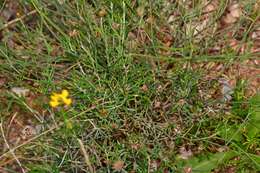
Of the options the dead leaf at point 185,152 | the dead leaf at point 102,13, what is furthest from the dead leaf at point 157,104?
the dead leaf at point 102,13

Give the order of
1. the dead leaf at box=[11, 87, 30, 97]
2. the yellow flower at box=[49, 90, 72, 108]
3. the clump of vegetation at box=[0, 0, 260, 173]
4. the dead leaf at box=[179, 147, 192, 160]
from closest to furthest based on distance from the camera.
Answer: the yellow flower at box=[49, 90, 72, 108] → the clump of vegetation at box=[0, 0, 260, 173] → the dead leaf at box=[179, 147, 192, 160] → the dead leaf at box=[11, 87, 30, 97]

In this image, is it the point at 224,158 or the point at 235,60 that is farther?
the point at 235,60

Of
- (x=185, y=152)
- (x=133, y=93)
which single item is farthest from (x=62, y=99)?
(x=185, y=152)

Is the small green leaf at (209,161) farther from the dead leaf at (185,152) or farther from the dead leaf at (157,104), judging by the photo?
the dead leaf at (157,104)

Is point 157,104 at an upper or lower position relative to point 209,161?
upper

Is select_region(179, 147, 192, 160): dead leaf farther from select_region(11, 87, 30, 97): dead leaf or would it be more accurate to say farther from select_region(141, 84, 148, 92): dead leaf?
select_region(11, 87, 30, 97): dead leaf

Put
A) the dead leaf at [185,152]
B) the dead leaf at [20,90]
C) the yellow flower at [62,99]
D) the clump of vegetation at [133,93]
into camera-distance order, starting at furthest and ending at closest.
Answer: the dead leaf at [20,90], the dead leaf at [185,152], the clump of vegetation at [133,93], the yellow flower at [62,99]

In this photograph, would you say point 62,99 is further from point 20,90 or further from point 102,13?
point 20,90

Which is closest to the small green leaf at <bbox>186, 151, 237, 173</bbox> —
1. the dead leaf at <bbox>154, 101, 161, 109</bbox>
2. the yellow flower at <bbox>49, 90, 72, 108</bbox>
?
the dead leaf at <bbox>154, 101, 161, 109</bbox>

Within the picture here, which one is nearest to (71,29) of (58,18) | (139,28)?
(58,18)

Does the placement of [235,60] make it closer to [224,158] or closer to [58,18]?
[224,158]

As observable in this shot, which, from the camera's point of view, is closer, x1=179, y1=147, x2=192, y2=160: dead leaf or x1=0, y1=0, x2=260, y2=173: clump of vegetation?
x1=0, y1=0, x2=260, y2=173: clump of vegetation
